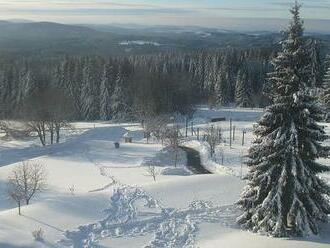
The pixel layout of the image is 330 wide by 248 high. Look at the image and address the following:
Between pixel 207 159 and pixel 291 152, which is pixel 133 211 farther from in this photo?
pixel 207 159

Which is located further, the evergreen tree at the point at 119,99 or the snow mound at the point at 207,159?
the evergreen tree at the point at 119,99

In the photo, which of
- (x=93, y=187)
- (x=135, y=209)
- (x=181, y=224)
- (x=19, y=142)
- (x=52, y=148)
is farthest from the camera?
(x=19, y=142)

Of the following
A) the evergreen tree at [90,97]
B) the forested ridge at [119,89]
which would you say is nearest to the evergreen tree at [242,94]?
the forested ridge at [119,89]

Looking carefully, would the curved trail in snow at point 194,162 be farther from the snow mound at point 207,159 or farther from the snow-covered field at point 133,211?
the snow-covered field at point 133,211

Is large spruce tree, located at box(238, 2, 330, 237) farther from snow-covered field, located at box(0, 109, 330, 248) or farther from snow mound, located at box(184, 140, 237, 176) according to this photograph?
snow mound, located at box(184, 140, 237, 176)

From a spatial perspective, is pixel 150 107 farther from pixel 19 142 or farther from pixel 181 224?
pixel 181 224

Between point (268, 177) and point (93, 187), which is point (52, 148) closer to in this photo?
point (93, 187)

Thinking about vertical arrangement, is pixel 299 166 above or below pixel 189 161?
above

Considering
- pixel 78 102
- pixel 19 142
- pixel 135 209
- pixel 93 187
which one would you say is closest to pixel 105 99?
pixel 78 102

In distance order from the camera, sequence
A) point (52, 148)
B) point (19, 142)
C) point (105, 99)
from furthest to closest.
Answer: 1. point (105, 99)
2. point (19, 142)
3. point (52, 148)

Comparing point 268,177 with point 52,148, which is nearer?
point 268,177
